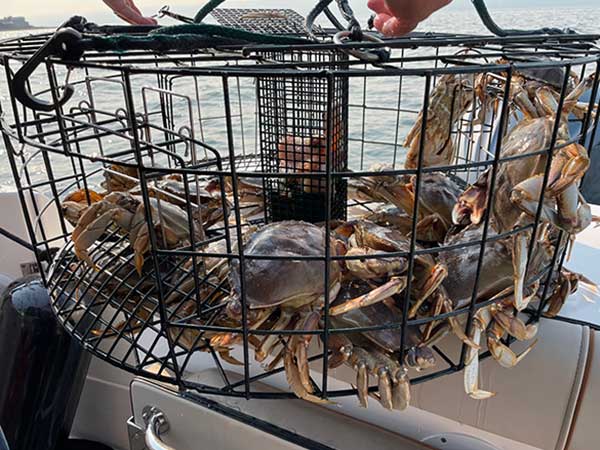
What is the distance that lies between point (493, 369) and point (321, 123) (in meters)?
0.39

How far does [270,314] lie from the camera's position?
451 millimetres

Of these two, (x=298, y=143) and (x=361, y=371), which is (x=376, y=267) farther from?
(x=298, y=143)

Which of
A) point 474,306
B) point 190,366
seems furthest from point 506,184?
point 190,366

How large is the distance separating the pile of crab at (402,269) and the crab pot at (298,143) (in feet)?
0.51

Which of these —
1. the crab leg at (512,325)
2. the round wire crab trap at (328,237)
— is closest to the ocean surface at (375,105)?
the round wire crab trap at (328,237)

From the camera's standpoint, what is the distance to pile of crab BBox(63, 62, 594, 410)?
0.40 meters

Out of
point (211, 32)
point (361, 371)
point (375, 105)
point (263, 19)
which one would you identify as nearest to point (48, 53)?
point (211, 32)

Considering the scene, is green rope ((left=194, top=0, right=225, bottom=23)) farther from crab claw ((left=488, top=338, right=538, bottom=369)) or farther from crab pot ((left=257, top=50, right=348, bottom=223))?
crab claw ((left=488, top=338, right=538, bottom=369))

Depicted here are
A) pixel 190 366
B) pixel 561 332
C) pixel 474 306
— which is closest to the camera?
pixel 474 306

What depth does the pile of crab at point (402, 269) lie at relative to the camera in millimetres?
402

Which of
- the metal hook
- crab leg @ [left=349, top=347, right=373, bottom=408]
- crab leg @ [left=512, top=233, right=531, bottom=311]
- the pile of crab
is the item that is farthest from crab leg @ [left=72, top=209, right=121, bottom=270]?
crab leg @ [left=512, top=233, right=531, bottom=311]

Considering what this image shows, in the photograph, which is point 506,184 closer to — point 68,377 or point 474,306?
point 474,306

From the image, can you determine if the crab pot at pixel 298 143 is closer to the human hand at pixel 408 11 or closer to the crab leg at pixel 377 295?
the human hand at pixel 408 11

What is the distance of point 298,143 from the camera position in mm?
697
